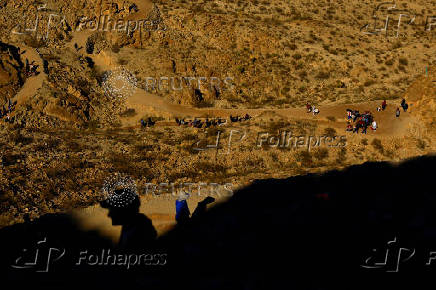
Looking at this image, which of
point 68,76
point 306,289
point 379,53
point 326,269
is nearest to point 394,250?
point 326,269

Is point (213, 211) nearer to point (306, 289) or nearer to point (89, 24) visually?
point (306, 289)

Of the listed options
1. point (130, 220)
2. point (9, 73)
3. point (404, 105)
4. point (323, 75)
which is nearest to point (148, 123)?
point (9, 73)

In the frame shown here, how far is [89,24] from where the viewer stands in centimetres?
5566
